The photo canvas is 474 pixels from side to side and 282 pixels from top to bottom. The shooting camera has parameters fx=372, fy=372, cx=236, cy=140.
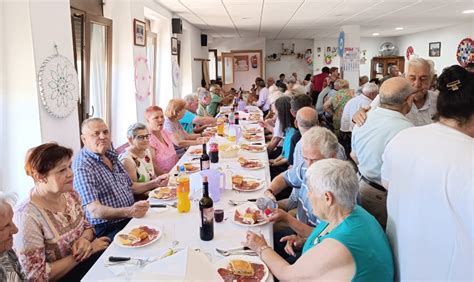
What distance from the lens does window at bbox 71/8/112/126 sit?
377 cm

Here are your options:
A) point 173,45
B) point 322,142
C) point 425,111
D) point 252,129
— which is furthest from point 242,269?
point 173,45

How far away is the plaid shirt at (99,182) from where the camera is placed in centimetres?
234

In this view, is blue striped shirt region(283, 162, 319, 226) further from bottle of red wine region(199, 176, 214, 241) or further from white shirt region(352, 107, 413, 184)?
bottle of red wine region(199, 176, 214, 241)

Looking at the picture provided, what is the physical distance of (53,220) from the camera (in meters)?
1.89

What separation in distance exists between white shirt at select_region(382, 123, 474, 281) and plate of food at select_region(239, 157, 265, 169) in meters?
1.70

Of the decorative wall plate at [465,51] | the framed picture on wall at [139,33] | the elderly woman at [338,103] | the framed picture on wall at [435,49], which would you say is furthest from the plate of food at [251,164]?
the framed picture on wall at [435,49]

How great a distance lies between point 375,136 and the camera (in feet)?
7.59

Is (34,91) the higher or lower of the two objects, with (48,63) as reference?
lower

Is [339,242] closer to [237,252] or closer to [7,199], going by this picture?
[237,252]

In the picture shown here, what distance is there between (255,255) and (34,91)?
2.13m

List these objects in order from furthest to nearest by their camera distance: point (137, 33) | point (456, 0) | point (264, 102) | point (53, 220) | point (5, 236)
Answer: point (264, 102)
point (456, 0)
point (137, 33)
point (53, 220)
point (5, 236)

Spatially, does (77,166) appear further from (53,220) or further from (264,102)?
(264,102)

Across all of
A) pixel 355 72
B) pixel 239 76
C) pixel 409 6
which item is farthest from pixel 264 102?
pixel 239 76

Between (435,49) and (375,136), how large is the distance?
35.9ft
